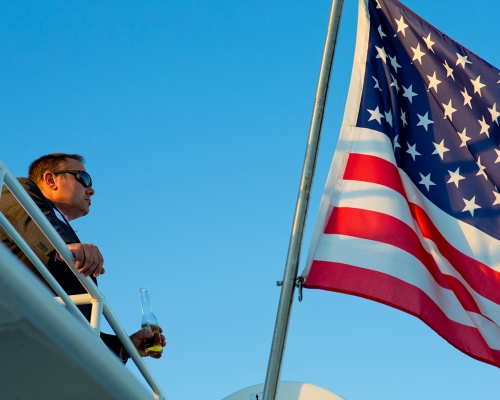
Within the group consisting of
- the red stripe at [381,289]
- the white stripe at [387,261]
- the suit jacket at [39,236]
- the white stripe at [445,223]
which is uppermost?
the white stripe at [445,223]

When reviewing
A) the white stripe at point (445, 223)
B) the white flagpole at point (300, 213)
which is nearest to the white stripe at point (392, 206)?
the white stripe at point (445, 223)

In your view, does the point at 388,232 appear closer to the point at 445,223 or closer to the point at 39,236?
the point at 445,223

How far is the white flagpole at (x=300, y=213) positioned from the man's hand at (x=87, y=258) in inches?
64.0

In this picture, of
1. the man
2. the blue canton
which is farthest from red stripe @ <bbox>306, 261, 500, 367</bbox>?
the man

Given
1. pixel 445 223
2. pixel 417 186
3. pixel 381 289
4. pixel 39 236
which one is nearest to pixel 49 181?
pixel 39 236

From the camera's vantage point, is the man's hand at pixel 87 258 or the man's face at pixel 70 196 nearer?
the man's hand at pixel 87 258

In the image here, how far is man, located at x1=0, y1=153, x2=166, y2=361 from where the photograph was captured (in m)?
3.99

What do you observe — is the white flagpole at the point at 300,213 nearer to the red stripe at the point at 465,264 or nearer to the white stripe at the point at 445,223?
the white stripe at the point at 445,223

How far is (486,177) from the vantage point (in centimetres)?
689

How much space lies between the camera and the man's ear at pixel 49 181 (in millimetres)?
5410

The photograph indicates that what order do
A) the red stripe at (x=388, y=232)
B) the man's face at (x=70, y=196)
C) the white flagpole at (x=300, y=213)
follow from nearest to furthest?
1. the white flagpole at (x=300, y=213)
2. the man's face at (x=70, y=196)
3. the red stripe at (x=388, y=232)

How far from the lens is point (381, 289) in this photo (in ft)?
18.6

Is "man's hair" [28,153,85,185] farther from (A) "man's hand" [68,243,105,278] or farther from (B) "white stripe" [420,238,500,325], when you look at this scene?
(B) "white stripe" [420,238,500,325]

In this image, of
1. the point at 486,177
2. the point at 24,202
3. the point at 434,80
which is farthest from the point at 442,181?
the point at 24,202
